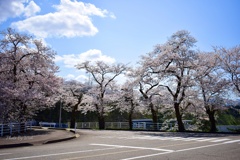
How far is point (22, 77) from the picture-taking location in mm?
22469

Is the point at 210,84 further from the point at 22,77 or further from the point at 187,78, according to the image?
the point at 22,77

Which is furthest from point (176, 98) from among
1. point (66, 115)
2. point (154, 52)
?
point (66, 115)

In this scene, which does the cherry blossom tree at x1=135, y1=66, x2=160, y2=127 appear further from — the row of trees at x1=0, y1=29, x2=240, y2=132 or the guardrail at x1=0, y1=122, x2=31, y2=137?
the guardrail at x1=0, y1=122, x2=31, y2=137

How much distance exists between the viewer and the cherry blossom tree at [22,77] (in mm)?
20516

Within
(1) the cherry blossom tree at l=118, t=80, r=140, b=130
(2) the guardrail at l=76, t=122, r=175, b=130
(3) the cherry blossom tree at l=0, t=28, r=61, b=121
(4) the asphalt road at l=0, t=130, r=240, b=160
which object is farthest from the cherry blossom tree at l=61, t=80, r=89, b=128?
(4) the asphalt road at l=0, t=130, r=240, b=160

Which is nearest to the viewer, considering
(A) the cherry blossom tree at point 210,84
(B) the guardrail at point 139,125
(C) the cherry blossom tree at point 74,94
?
(A) the cherry blossom tree at point 210,84

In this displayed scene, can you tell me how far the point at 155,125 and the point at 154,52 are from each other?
9.71 meters

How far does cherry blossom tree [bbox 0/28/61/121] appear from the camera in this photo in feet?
67.3

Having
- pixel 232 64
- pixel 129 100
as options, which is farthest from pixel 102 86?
pixel 232 64

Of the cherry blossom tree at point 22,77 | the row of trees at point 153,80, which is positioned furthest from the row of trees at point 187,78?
the cherry blossom tree at point 22,77

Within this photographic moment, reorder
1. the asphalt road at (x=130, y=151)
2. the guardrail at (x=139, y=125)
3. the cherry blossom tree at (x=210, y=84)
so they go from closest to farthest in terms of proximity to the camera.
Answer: the asphalt road at (x=130, y=151), the cherry blossom tree at (x=210, y=84), the guardrail at (x=139, y=125)

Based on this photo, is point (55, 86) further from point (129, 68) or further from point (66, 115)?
point (66, 115)

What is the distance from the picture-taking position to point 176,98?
26781 millimetres

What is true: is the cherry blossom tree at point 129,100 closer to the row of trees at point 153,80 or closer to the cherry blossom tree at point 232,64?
the row of trees at point 153,80
